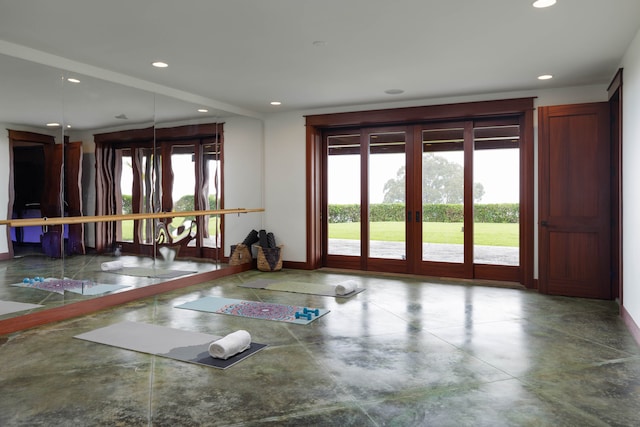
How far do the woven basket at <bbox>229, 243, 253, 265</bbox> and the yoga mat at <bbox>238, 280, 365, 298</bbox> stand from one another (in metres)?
0.77

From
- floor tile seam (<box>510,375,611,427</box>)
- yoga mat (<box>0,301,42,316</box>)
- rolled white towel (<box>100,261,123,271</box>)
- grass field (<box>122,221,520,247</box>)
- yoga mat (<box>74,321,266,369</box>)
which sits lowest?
floor tile seam (<box>510,375,611,427</box>)

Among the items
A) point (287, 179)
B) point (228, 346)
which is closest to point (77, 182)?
point (228, 346)

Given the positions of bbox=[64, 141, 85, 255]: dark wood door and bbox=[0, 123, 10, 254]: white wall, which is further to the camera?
bbox=[64, 141, 85, 255]: dark wood door

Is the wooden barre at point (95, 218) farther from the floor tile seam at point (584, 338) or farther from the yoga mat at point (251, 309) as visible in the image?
the floor tile seam at point (584, 338)

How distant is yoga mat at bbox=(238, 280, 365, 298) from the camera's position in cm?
551

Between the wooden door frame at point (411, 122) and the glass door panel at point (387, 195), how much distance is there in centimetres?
32

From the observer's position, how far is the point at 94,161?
469 cm

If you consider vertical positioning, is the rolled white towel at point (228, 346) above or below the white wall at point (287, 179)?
below

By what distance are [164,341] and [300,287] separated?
7.93 ft

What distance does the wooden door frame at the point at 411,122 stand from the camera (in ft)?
19.2

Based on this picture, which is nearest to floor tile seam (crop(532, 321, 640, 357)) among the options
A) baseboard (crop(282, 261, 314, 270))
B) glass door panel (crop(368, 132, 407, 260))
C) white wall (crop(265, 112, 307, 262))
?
glass door panel (crop(368, 132, 407, 260))

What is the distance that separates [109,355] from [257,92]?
12.5ft

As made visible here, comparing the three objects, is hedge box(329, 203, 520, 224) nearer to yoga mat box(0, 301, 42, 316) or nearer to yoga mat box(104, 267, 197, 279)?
yoga mat box(104, 267, 197, 279)

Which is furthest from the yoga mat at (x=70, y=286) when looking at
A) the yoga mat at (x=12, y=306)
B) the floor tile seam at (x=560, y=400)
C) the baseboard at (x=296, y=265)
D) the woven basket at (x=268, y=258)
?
the floor tile seam at (x=560, y=400)
